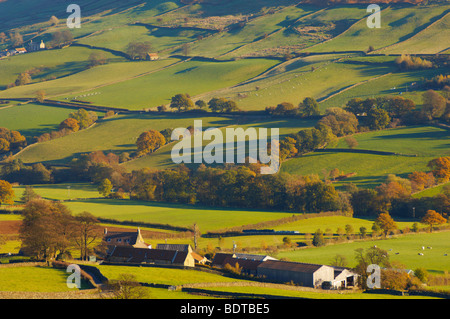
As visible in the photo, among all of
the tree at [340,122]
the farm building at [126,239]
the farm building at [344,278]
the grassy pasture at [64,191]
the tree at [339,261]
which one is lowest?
the farm building at [344,278]

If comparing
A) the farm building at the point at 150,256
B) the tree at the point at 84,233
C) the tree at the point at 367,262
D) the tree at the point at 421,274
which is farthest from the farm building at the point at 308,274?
the tree at the point at 84,233

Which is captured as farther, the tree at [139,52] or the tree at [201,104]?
the tree at [139,52]

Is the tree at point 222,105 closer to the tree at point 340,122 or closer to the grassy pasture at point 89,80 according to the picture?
the tree at point 340,122

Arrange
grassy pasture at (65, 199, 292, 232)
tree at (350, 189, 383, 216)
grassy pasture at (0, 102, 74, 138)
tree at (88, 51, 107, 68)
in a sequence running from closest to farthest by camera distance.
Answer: grassy pasture at (65, 199, 292, 232)
tree at (350, 189, 383, 216)
grassy pasture at (0, 102, 74, 138)
tree at (88, 51, 107, 68)

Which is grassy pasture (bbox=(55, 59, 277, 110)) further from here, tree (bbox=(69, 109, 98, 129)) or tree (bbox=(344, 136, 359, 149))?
tree (bbox=(344, 136, 359, 149))
